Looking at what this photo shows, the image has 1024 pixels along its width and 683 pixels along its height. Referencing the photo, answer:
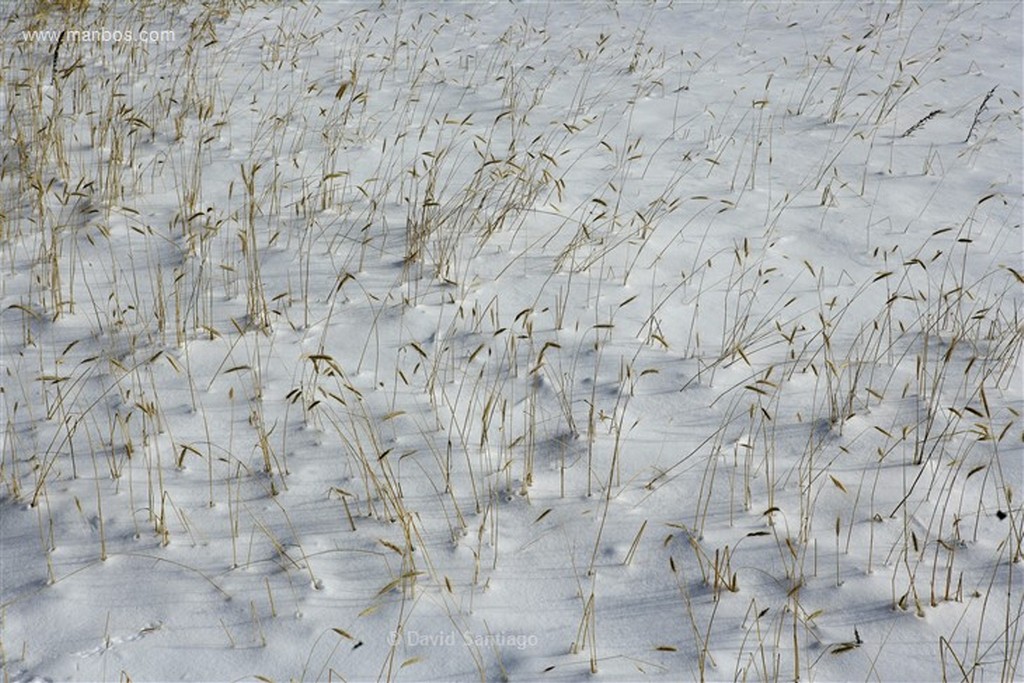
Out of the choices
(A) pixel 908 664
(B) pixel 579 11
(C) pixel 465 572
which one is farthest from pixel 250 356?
(B) pixel 579 11

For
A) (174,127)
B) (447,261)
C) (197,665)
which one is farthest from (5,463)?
(174,127)

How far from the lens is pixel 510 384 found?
11.1ft

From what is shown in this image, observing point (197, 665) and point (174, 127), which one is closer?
point (197, 665)

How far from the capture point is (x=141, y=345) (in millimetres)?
3547

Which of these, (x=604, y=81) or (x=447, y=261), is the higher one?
(x=604, y=81)

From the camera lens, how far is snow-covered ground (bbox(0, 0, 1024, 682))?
2.46 meters

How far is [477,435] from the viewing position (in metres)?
3.11

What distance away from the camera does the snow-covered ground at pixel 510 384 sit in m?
2.46

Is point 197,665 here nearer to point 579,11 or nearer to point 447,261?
point 447,261

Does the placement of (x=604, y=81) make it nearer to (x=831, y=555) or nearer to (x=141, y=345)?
(x=141, y=345)

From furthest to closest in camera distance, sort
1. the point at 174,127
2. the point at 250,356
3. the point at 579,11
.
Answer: the point at 579,11
the point at 174,127
the point at 250,356

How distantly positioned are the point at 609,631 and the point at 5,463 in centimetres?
203

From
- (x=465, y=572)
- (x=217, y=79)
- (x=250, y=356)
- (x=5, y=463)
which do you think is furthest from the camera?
(x=217, y=79)

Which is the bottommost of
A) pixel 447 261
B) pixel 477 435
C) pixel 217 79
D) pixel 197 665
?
pixel 197 665
